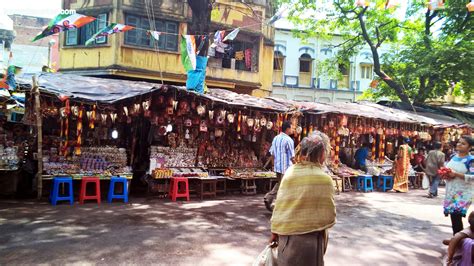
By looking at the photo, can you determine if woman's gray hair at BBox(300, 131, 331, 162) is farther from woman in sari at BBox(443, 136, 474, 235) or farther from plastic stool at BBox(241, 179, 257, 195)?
plastic stool at BBox(241, 179, 257, 195)

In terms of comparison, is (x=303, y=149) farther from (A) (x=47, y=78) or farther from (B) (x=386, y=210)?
(A) (x=47, y=78)

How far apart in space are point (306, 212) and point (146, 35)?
1466 cm

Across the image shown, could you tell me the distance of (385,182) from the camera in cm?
1382

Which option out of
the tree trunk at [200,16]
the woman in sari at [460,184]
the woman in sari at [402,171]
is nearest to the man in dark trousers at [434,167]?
the woman in sari at [402,171]

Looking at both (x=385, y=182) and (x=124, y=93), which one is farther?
(x=385, y=182)

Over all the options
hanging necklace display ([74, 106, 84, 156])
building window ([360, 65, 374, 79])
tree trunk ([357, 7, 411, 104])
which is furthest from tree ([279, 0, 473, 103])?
hanging necklace display ([74, 106, 84, 156])

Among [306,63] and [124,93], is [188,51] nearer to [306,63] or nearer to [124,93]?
[124,93]

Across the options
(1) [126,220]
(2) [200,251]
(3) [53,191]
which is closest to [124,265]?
(2) [200,251]

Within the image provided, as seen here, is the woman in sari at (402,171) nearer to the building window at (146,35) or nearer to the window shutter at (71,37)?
the building window at (146,35)

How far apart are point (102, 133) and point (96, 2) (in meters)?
8.72

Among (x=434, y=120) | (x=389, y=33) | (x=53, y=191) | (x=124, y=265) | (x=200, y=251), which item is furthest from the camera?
(x=389, y=33)

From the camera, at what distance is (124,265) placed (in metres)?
4.79

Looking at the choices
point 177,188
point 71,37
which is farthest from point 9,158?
point 71,37

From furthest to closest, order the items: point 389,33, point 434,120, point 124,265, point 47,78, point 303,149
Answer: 1. point 389,33
2. point 434,120
3. point 47,78
4. point 124,265
5. point 303,149
